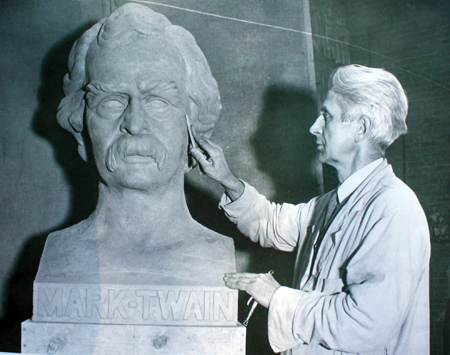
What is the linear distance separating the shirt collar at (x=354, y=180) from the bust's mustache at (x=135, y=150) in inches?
35.3

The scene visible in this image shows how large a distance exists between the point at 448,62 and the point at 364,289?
349 centimetres

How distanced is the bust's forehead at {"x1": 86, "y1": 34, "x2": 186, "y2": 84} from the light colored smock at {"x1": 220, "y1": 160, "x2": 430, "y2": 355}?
3.64 feet

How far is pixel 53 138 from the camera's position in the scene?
14.3ft

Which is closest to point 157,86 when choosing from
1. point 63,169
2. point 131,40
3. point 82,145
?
point 131,40

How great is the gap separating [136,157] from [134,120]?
0.18 meters

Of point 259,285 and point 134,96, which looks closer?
point 259,285

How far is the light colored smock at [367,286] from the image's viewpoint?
2203 millimetres

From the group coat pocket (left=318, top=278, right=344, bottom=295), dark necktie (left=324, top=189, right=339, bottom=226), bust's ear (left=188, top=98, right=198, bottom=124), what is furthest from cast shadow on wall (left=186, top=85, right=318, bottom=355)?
coat pocket (left=318, top=278, right=344, bottom=295)

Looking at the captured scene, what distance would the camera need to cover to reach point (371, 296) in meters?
2.19

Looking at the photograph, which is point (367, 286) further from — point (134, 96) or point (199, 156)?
point (134, 96)

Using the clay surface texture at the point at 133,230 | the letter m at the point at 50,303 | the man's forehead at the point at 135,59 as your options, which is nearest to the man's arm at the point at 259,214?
the clay surface texture at the point at 133,230

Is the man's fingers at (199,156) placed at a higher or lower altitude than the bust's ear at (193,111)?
lower

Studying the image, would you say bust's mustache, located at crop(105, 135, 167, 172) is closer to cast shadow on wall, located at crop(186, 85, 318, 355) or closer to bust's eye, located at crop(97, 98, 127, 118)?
bust's eye, located at crop(97, 98, 127, 118)

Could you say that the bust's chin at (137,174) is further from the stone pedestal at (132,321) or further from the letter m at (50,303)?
the letter m at (50,303)
